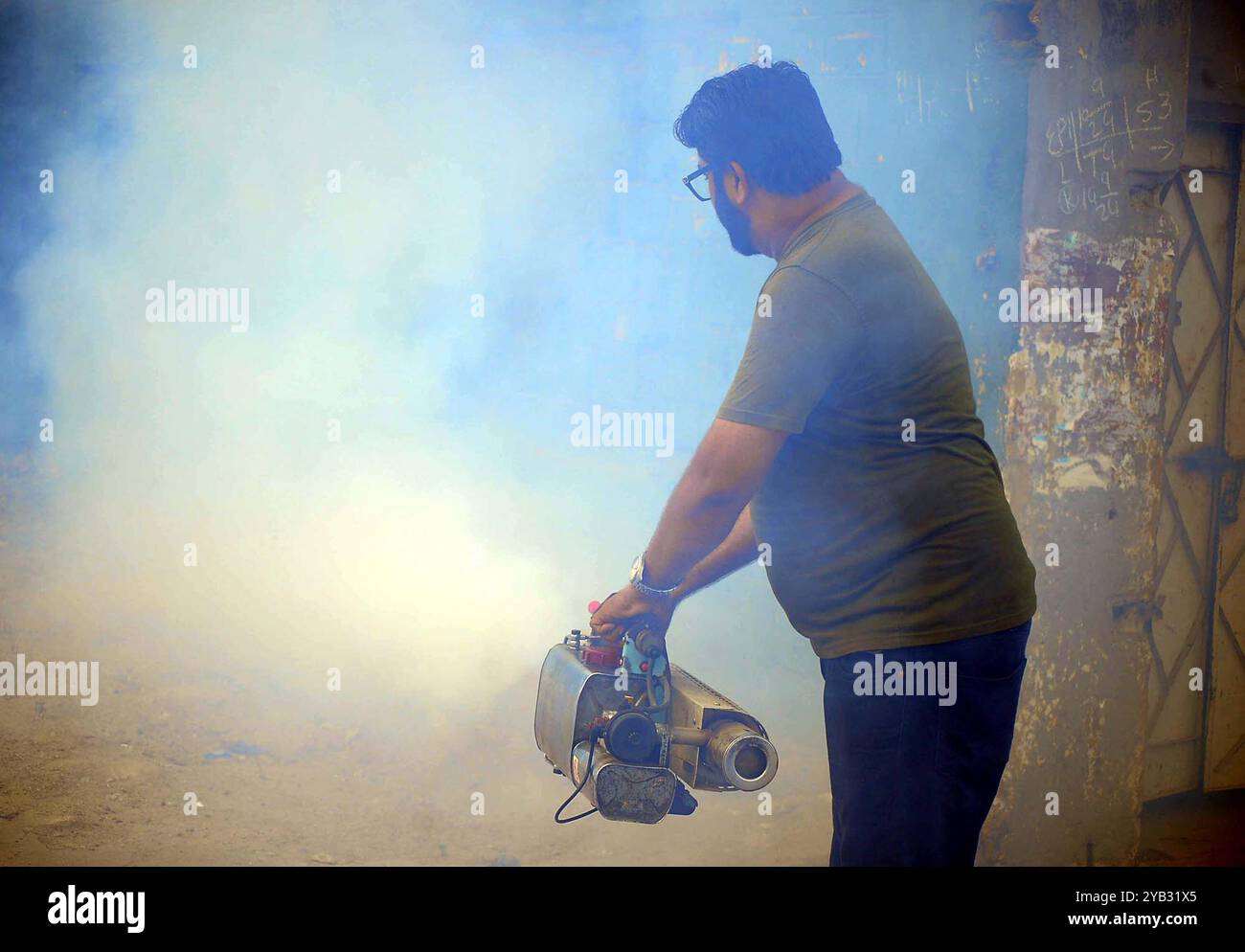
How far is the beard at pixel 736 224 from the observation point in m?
2.55

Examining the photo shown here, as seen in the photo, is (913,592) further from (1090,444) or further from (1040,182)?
(1040,182)

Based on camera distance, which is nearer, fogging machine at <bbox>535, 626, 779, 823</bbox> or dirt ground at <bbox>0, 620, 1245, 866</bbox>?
fogging machine at <bbox>535, 626, 779, 823</bbox>

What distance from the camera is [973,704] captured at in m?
2.32

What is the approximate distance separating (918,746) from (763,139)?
4.95ft

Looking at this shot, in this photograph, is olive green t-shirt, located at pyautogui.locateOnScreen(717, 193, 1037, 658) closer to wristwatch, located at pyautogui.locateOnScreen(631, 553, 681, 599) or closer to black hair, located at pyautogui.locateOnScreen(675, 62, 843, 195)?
black hair, located at pyautogui.locateOnScreen(675, 62, 843, 195)

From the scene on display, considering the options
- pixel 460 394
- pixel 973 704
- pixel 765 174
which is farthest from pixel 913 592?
pixel 460 394

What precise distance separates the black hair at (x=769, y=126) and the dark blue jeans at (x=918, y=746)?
119cm

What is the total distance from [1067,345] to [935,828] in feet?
7.65
